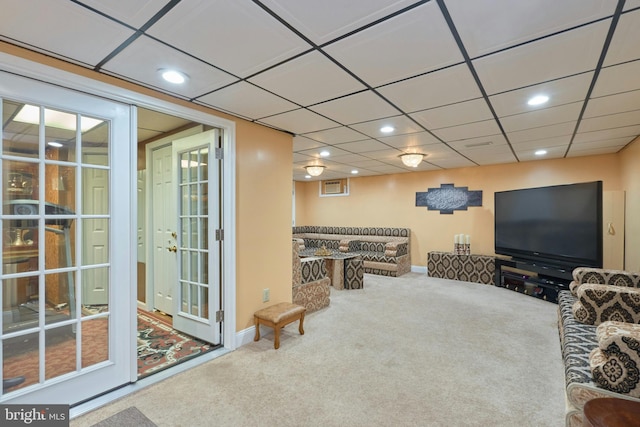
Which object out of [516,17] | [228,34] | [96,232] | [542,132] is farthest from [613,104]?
[96,232]

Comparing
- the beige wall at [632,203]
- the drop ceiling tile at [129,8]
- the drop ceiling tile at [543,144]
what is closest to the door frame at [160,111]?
the drop ceiling tile at [129,8]

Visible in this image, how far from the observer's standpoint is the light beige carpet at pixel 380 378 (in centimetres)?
195

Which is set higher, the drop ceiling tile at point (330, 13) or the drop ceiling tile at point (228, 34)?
the drop ceiling tile at point (228, 34)

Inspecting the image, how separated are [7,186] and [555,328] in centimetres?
502

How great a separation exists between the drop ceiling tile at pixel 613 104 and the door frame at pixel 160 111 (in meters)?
3.21

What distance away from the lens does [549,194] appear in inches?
179

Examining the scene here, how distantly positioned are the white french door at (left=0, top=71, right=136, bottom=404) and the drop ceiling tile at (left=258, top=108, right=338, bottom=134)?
1.27m

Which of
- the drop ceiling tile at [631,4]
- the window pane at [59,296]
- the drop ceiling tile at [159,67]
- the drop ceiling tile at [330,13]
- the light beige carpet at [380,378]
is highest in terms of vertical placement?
the drop ceiling tile at [159,67]

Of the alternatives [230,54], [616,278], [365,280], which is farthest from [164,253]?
[616,278]

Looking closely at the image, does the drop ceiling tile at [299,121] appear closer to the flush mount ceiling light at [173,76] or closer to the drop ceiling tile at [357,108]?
the drop ceiling tile at [357,108]

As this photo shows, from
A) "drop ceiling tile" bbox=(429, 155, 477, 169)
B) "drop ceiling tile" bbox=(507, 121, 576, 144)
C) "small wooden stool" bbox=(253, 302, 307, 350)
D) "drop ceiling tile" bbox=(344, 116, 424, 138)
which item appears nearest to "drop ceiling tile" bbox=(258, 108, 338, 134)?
"drop ceiling tile" bbox=(344, 116, 424, 138)

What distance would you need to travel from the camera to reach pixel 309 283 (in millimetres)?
4016

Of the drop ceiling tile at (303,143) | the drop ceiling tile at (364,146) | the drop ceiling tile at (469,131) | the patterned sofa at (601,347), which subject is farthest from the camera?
the drop ceiling tile at (364,146)

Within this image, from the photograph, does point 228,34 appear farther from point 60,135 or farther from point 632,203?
point 632,203
